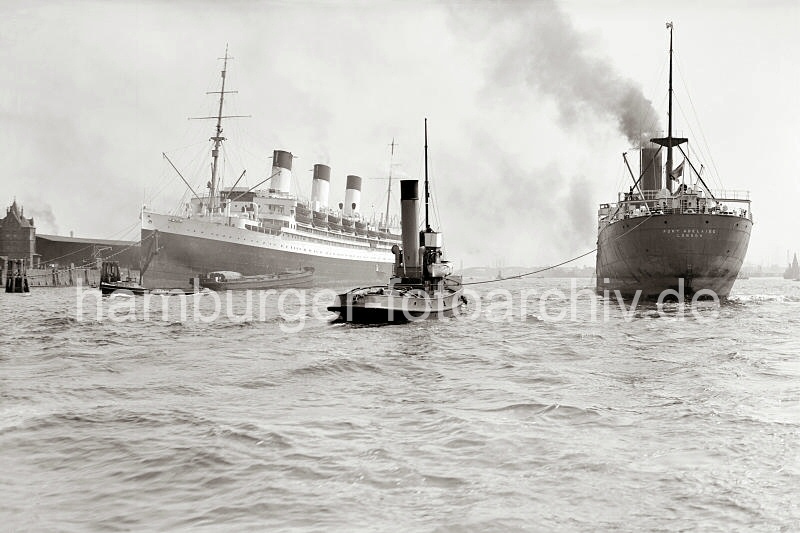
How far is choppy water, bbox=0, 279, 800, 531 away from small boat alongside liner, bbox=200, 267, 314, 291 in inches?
1354

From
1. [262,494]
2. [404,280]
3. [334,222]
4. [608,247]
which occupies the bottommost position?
[262,494]

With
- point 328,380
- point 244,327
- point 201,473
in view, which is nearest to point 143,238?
point 244,327

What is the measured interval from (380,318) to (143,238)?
42934mm

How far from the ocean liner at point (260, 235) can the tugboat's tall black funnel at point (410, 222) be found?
3220 centimetres

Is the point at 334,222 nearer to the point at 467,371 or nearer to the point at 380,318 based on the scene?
the point at 380,318

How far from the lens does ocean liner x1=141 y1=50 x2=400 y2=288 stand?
195ft

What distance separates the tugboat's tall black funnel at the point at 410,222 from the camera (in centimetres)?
2812

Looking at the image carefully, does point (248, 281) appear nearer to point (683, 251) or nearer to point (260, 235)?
point (260, 235)

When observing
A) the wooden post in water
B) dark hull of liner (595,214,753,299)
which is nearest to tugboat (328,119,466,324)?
dark hull of liner (595,214,753,299)

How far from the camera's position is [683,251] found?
3594cm

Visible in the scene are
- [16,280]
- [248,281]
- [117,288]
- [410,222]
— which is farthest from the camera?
[248,281]

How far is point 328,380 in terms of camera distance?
13.5 meters

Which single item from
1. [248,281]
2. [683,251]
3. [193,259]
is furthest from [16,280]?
[683,251]

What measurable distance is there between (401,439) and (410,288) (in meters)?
18.8
